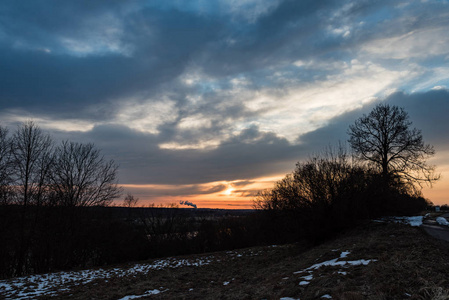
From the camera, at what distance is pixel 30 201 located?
23.6m

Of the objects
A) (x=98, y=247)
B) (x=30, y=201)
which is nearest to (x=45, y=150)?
(x=30, y=201)

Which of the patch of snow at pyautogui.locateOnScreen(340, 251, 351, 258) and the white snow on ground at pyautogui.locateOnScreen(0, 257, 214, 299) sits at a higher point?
the patch of snow at pyautogui.locateOnScreen(340, 251, 351, 258)

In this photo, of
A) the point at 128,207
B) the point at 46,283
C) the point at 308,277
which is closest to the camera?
the point at 308,277

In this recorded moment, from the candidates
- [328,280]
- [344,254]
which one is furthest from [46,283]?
[344,254]

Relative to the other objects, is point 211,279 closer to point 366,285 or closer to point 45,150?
point 366,285

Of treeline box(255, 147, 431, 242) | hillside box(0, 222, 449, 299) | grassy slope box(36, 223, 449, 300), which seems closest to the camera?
grassy slope box(36, 223, 449, 300)

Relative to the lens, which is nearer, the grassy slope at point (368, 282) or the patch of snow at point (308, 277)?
the grassy slope at point (368, 282)

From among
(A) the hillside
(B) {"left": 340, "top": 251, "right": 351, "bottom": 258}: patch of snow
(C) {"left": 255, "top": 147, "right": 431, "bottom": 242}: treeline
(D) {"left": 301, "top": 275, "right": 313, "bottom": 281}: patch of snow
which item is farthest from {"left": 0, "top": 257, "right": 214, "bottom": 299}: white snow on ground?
(D) {"left": 301, "top": 275, "right": 313, "bottom": 281}: patch of snow

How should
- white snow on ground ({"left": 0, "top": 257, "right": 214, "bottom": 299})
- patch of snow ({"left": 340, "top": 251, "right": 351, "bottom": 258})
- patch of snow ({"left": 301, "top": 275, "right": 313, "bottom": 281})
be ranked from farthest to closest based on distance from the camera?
white snow on ground ({"left": 0, "top": 257, "right": 214, "bottom": 299}) → patch of snow ({"left": 340, "top": 251, "right": 351, "bottom": 258}) → patch of snow ({"left": 301, "top": 275, "right": 313, "bottom": 281})

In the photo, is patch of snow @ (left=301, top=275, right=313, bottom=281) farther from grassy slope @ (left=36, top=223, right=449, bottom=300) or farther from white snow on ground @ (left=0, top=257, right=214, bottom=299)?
white snow on ground @ (left=0, top=257, right=214, bottom=299)

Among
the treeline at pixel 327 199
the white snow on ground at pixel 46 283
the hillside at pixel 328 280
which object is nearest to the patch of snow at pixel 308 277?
the hillside at pixel 328 280

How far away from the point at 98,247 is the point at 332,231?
25.9 metres

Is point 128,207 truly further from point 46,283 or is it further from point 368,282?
point 368,282

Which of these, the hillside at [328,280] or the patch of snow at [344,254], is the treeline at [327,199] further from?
the patch of snow at [344,254]
